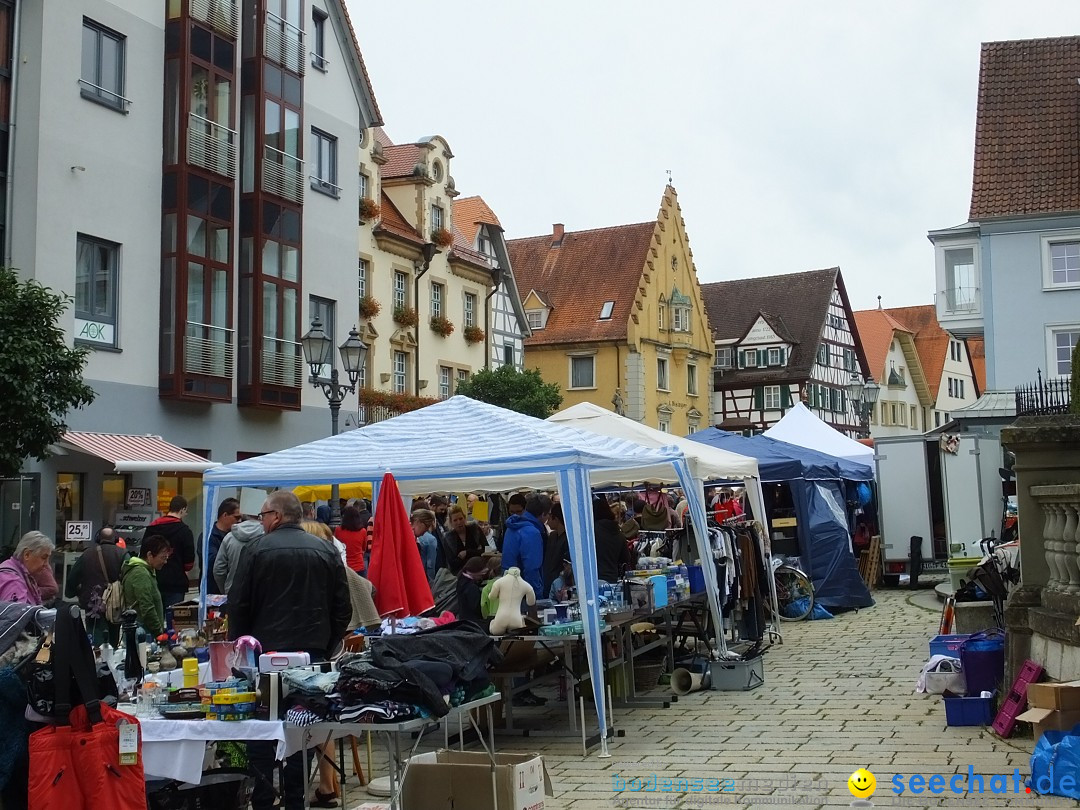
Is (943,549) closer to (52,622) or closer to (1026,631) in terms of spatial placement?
(1026,631)

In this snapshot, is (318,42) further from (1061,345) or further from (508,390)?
(1061,345)

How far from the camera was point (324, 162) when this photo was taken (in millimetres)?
29531

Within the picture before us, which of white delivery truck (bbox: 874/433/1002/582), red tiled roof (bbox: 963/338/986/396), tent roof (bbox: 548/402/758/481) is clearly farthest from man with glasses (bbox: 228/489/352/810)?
red tiled roof (bbox: 963/338/986/396)

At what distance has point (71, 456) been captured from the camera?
21406 mm

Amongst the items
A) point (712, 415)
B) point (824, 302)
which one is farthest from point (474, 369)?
point (824, 302)

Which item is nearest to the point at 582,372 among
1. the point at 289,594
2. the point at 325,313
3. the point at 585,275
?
the point at 585,275

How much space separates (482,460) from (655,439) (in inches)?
242

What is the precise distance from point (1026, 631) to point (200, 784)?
6101 millimetres

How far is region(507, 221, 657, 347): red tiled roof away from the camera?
52688 millimetres

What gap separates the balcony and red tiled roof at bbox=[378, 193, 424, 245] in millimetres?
14831

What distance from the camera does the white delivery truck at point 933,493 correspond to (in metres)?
21.8

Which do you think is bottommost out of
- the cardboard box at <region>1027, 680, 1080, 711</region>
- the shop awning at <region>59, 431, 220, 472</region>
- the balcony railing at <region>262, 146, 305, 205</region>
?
the cardboard box at <region>1027, 680, 1080, 711</region>

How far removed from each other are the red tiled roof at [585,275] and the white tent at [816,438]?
2470 centimetres

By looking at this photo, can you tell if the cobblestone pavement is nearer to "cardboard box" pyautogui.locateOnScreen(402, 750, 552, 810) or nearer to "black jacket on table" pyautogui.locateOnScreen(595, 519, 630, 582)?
"cardboard box" pyautogui.locateOnScreen(402, 750, 552, 810)
